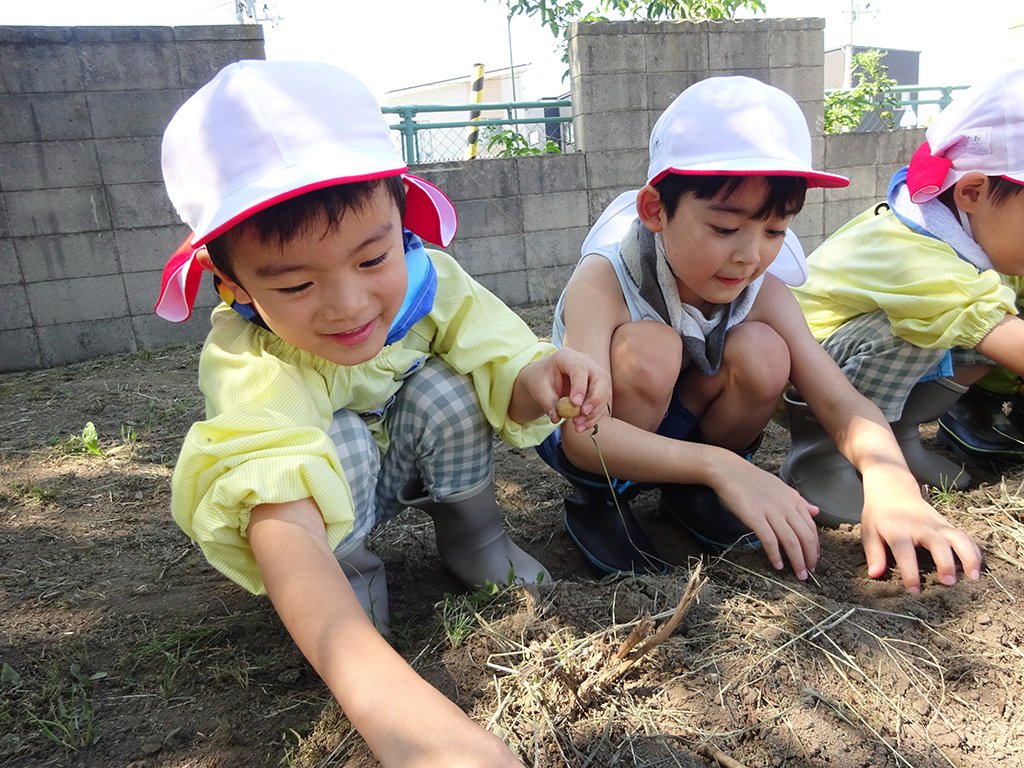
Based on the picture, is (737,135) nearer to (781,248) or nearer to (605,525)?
(781,248)

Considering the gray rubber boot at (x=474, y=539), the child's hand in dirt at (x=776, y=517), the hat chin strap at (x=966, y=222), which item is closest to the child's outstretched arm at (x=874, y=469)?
the child's hand in dirt at (x=776, y=517)

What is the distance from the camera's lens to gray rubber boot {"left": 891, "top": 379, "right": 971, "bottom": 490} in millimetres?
2166

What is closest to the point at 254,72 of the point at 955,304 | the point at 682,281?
the point at 682,281

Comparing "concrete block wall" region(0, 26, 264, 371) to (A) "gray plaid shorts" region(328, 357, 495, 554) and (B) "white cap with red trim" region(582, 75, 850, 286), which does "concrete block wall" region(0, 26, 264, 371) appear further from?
(B) "white cap with red trim" region(582, 75, 850, 286)

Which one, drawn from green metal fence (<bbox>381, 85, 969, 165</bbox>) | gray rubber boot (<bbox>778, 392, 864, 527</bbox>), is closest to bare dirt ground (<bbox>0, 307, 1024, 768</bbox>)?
gray rubber boot (<bbox>778, 392, 864, 527</bbox>)

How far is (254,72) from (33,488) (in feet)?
5.96

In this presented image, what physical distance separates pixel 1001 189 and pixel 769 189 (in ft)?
2.63

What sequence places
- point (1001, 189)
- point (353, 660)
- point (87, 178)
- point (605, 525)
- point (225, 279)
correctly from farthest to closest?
point (87, 178), point (1001, 189), point (605, 525), point (225, 279), point (353, 660)

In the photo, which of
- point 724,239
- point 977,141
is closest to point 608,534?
point 724,239

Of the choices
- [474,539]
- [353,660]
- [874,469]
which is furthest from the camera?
[474,539]

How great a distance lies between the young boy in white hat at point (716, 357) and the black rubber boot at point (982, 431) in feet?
2.84

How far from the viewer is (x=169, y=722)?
1.42m

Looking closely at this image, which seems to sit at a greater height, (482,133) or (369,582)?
(482,133)

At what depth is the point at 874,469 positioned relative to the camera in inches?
64.4
